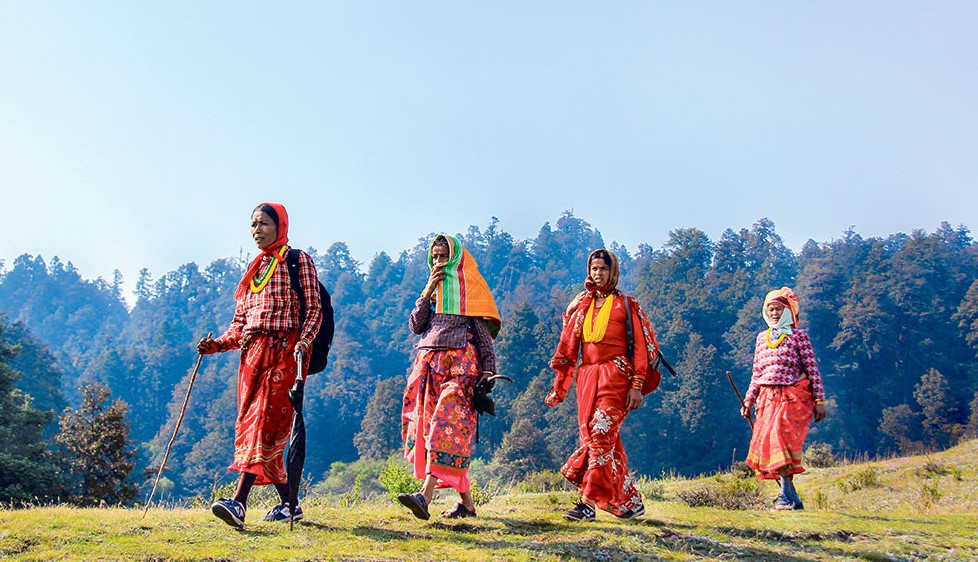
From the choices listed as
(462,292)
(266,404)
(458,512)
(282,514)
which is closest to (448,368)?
(462,292)

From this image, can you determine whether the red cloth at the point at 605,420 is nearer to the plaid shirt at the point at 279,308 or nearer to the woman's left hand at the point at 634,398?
the woman's left hand at the point at 634,398

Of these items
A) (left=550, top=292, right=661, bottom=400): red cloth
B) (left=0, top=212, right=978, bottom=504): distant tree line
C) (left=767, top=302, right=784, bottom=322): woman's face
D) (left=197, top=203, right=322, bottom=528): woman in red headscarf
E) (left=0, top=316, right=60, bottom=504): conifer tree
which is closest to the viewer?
(left=197, top=203, right=322, bottom=528): woman in red headscarf

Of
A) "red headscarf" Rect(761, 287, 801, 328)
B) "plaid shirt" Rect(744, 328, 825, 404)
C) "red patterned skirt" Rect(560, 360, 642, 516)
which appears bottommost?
"red patterned skirt" Rect(560, 360, 642, 516)

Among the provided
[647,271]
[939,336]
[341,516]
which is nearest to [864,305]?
[939,336]

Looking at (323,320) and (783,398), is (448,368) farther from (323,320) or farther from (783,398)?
(783,398)

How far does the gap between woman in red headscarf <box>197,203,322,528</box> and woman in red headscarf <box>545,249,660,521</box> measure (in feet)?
7.25

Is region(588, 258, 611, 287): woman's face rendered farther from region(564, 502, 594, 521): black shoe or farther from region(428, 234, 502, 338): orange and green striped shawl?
region(564, 502, 594, 521): black shoe

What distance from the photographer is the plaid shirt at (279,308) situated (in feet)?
20.7

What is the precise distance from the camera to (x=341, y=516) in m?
6.81

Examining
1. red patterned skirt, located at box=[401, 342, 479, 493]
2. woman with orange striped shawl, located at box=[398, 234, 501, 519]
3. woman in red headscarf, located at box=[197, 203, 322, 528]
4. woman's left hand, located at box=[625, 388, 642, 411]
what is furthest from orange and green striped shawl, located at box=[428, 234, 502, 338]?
woman's left hand, located at box=[625, 388, 642, 411]

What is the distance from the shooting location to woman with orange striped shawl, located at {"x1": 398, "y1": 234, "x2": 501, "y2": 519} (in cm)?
645

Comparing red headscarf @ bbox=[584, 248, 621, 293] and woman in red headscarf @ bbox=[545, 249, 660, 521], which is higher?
red headscarf @ bbox=[584, 248, 621, 293]

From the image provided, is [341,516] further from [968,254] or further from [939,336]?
[968,254]

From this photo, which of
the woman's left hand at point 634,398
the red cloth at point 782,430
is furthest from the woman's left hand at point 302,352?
the red cloth at point 782,430
